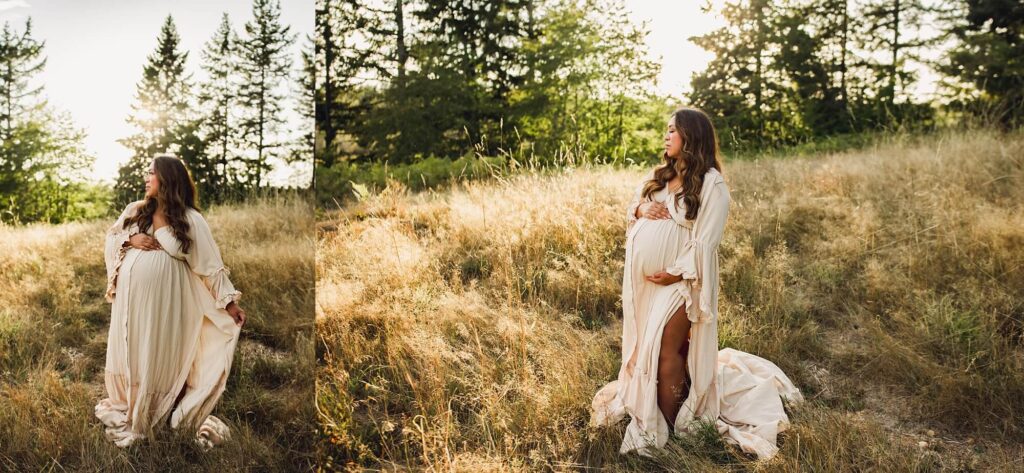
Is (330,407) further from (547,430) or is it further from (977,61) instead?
(977,61)

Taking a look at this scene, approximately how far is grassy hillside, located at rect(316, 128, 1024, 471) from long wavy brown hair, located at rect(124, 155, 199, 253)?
139 cm

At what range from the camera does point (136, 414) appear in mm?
3643

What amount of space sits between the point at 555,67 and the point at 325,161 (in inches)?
246

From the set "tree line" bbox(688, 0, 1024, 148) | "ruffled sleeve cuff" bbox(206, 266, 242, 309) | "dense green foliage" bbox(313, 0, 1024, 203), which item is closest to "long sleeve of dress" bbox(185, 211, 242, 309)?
"ruffled sleeve cuff" bbox(206, 266, 242, 309)

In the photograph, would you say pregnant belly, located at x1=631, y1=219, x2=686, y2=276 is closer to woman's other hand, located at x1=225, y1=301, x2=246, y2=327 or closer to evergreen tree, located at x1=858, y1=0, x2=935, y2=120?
woman's other hand, located at x1=225, y1=301, x2=246, y2=327

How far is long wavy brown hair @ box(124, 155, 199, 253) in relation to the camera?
3768mm

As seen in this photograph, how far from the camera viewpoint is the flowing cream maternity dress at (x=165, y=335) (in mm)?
3729

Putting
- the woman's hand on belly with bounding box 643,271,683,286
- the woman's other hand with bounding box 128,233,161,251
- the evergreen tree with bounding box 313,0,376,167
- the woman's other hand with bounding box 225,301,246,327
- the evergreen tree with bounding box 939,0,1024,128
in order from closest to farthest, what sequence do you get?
the woman's hand on belly with bounding box 643,271,683,286 → the woman's other hand with bounding box 128,233,161,251 → the woman's other hand with bounding box 225,301,246,327 → the evergreen tree with bounding box 939,0,1024,128 → the evergreen tree with bounding box 313,0,376,167

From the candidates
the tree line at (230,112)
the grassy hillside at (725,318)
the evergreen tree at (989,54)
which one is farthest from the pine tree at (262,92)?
the evergreen tree at (989,54)

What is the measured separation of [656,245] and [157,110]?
6.92 metres

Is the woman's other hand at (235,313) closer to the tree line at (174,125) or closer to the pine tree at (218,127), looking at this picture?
the tree line at (174,125)

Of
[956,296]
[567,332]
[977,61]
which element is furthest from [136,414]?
[977,61]

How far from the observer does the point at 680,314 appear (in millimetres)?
3412

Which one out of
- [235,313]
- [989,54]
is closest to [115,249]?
[235,313]
